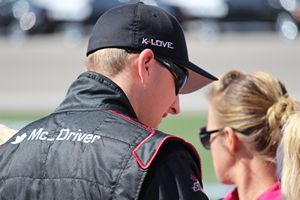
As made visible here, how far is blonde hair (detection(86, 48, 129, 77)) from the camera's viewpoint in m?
2.66

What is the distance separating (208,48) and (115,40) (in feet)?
64.1

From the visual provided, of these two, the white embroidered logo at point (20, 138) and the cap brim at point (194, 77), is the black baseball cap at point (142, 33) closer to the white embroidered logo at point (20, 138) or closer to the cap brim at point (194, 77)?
the cap brim at point (194, 77)

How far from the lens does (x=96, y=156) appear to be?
2494 mm

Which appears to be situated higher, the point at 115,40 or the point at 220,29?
the point at 115,40

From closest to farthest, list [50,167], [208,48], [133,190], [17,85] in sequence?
[133,190] < [50,167] < [17,85] < [208,48]

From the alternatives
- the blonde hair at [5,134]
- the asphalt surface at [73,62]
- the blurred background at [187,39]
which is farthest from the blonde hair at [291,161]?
the asphalt surface at [73,62]

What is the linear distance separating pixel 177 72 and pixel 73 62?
58.1 ft

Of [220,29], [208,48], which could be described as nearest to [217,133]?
[208,48]

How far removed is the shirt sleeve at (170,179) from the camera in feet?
7.82

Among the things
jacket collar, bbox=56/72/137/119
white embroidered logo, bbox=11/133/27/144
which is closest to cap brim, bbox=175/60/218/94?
jacket collar, bbox=56/72/137/119

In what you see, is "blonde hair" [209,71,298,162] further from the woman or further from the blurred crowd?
the blurred crowd

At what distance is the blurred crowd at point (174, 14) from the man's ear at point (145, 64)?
2303 cm

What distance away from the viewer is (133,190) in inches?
94.1

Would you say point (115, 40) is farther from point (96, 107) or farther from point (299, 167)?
point (299, 167)
